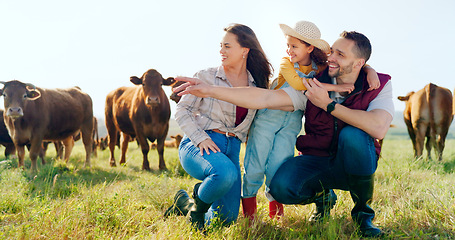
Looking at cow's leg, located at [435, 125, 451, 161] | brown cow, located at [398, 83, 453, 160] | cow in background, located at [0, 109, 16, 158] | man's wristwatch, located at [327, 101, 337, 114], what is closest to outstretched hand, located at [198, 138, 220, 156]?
man's wristwatch, located at [327, 101, 337, 114]

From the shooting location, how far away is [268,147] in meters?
3.55

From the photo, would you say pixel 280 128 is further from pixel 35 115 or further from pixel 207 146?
pixel 35 115

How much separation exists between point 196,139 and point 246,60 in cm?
103

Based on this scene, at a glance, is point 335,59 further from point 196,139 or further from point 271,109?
point 196,139

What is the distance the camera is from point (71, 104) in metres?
9.16

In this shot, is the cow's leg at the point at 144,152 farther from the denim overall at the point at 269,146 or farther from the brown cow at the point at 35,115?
the denim overall at the point at 269,146

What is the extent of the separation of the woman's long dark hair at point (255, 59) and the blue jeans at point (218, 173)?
0.66 metres

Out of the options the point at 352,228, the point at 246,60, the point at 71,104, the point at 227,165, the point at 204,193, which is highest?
the point at 246,60

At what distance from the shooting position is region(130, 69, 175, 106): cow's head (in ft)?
26.1

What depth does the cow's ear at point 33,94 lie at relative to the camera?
25.8 ft

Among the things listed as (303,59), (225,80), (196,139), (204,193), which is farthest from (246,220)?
(303,59)

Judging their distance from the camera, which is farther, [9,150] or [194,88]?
[9,150]

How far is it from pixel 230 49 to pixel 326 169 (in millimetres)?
1411

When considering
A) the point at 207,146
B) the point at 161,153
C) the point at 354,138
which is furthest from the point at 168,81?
the point at 354,138
